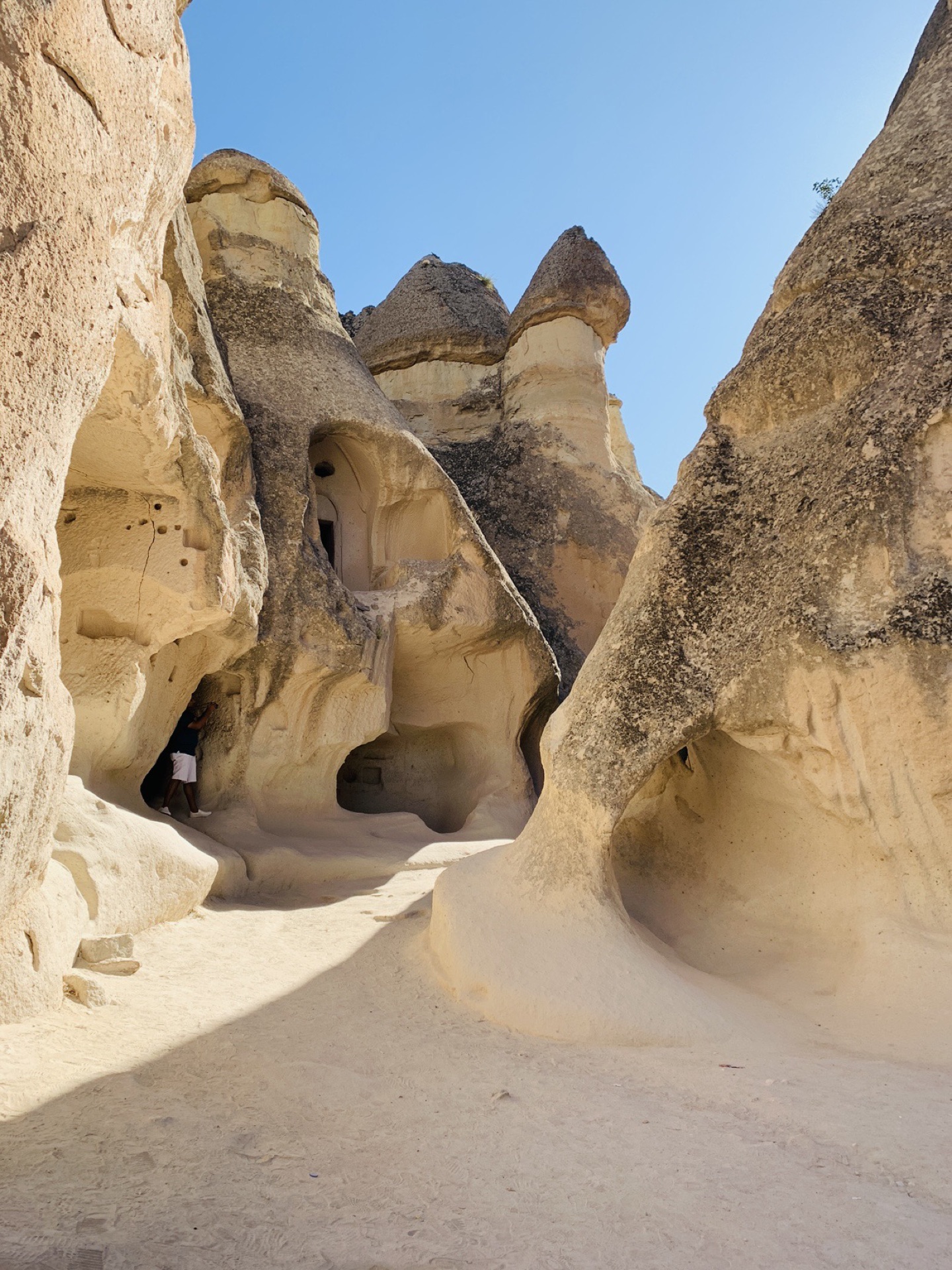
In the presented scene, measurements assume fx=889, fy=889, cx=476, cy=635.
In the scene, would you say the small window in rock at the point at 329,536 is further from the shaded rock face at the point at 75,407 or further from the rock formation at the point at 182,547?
the shaded rock face at the point at 75,407

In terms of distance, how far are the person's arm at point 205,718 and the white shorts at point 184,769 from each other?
0.97ft

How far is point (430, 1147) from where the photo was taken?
8.56 ft

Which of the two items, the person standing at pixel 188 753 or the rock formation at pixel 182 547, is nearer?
the rock formation at pixel 182 547

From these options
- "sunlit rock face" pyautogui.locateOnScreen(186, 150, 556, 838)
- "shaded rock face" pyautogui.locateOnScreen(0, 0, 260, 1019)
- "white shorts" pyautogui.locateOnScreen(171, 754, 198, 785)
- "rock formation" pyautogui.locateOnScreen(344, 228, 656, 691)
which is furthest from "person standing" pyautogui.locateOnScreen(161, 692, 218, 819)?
"rock formation" pyautogui.locateOnScreen(344, 228, 656, 691)

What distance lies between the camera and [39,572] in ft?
7.71

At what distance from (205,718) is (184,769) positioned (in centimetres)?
57

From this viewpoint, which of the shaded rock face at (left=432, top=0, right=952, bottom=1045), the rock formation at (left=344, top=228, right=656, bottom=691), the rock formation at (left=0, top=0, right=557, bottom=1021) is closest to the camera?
the rock formation at (left=0, top=0, right=557, bottom=1021)

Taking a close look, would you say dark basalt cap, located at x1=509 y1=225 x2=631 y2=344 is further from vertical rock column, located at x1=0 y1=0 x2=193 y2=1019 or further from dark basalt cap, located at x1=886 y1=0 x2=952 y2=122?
vertical rock column, located at x1=0 y1=0 x2=193 y2=1019

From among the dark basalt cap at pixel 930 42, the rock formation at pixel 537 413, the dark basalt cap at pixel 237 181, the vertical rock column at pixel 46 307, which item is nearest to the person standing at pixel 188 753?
the vertical rock column at pixel 46 307

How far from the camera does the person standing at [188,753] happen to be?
6777 mm

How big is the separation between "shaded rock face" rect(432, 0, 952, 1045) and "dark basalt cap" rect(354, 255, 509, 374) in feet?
29.4

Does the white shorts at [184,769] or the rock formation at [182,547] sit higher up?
the rock formation at [182,547]

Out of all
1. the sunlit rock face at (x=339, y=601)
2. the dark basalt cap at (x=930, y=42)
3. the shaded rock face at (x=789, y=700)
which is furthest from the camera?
the sunlit rock face at (x=339, y=601)

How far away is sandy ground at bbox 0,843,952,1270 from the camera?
2.04 metres
